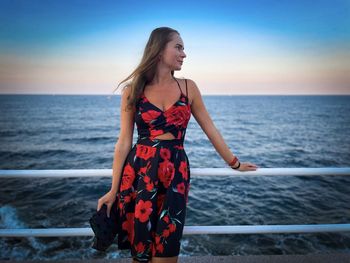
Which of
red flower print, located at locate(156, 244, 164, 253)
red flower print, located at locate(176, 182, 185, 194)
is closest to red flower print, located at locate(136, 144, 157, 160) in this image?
red flower print, located at locate(176, 182, 185, 194)

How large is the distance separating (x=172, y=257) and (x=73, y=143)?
86.4 feet

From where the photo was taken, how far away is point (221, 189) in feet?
39.9

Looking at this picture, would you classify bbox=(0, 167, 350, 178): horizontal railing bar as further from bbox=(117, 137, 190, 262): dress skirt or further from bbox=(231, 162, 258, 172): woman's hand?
bbox=(117, 137, 190, 262): dress skirt

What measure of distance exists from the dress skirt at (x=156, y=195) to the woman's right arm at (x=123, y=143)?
5cm

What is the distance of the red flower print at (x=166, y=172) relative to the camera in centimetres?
162

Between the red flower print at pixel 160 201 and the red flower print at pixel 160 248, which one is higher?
the red flower print at pixel 160 201

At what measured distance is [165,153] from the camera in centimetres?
163

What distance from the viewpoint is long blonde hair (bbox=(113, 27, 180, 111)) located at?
1.72 meters

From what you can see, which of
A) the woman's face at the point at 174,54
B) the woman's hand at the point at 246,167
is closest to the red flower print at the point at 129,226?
the woman's hand at the point at 246,167

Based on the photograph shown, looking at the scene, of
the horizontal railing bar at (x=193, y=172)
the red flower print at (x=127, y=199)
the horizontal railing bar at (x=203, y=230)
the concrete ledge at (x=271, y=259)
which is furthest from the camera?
the concrete ledge at (x=271, y=259)

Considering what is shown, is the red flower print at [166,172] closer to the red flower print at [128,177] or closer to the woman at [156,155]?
the woman at [156,155]

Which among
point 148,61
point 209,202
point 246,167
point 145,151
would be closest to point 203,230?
point 246,167

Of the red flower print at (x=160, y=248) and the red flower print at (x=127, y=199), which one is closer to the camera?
the red flower print at (x=160, y=248)

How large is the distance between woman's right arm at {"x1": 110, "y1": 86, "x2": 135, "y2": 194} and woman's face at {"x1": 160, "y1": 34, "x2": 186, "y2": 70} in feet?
1.06
